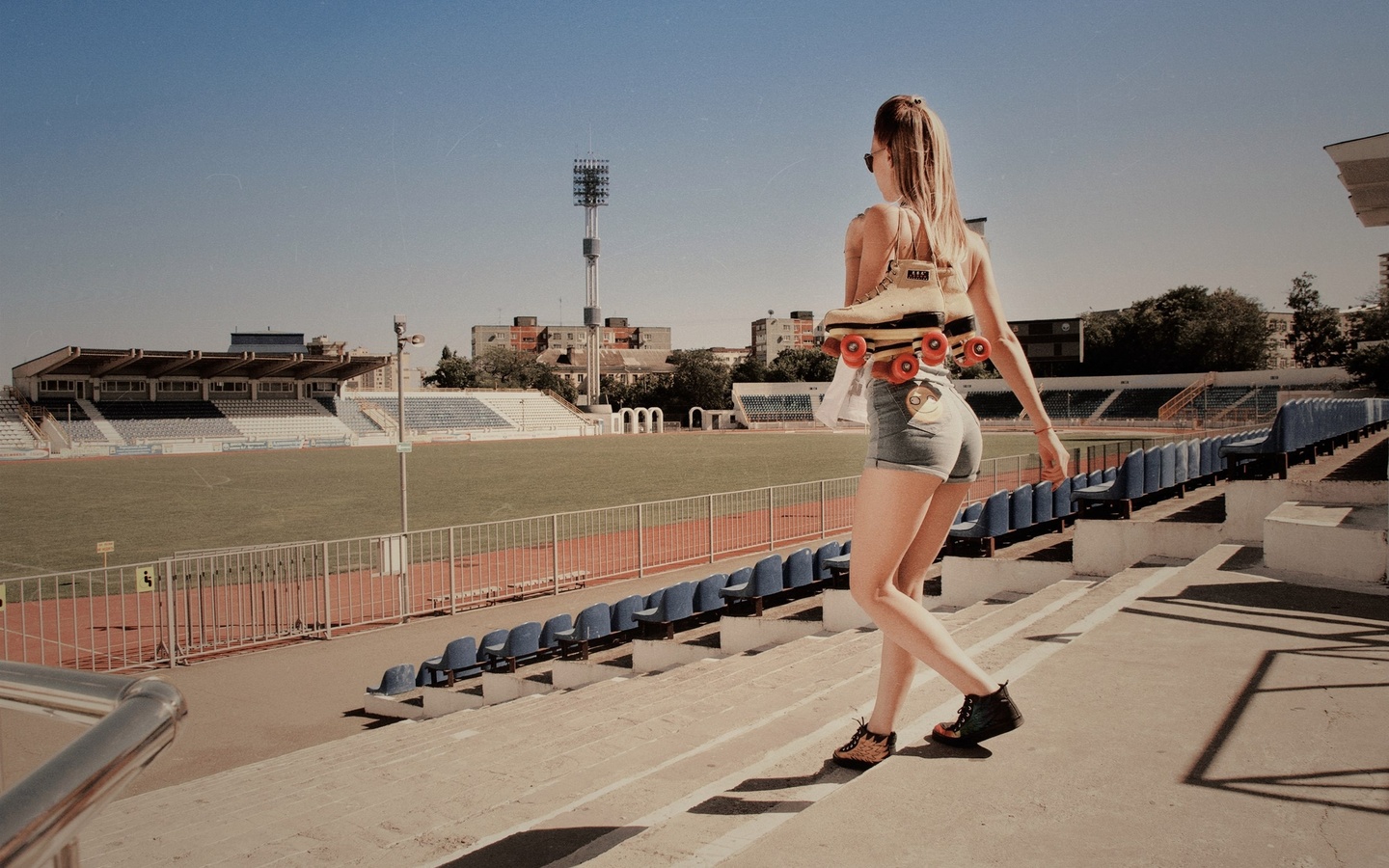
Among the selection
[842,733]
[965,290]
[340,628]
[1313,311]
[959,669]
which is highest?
[1313,311]

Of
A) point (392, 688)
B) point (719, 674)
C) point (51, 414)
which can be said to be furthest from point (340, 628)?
point (51, 414)

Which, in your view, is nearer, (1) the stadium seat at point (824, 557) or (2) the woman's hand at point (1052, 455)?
(2) the woman's hand at point (1052, 455)

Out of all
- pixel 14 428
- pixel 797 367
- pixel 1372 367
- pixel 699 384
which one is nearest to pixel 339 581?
pixel 1372 367

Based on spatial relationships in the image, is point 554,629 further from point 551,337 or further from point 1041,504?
point 551,337

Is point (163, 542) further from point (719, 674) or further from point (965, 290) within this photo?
point (965, 290)

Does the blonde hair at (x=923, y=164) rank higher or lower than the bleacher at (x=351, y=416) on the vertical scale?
higher

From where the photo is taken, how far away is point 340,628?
11.7 m

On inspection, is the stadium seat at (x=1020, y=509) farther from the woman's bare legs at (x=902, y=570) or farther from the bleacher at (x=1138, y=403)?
the bleacher at (x=1138, y=403)

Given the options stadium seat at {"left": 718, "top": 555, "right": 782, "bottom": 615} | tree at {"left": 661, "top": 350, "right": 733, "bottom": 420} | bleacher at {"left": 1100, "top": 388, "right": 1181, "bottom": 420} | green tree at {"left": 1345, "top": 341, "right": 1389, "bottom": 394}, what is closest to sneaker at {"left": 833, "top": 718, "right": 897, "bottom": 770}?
stadium seat at {"left": 718, "top": 555, "right": 782, "bottom": 615}

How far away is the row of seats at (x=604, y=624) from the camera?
883 cm

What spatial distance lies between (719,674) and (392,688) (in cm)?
417

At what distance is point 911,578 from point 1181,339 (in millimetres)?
66178

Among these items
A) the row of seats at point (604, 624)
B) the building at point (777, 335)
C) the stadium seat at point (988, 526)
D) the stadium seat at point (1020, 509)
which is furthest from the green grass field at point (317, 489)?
the building at point (777, 335)

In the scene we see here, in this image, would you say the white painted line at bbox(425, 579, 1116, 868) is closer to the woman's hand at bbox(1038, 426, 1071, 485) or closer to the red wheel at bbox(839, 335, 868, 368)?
the woman's hand at bbox(1038, 426, 1071, 485)
